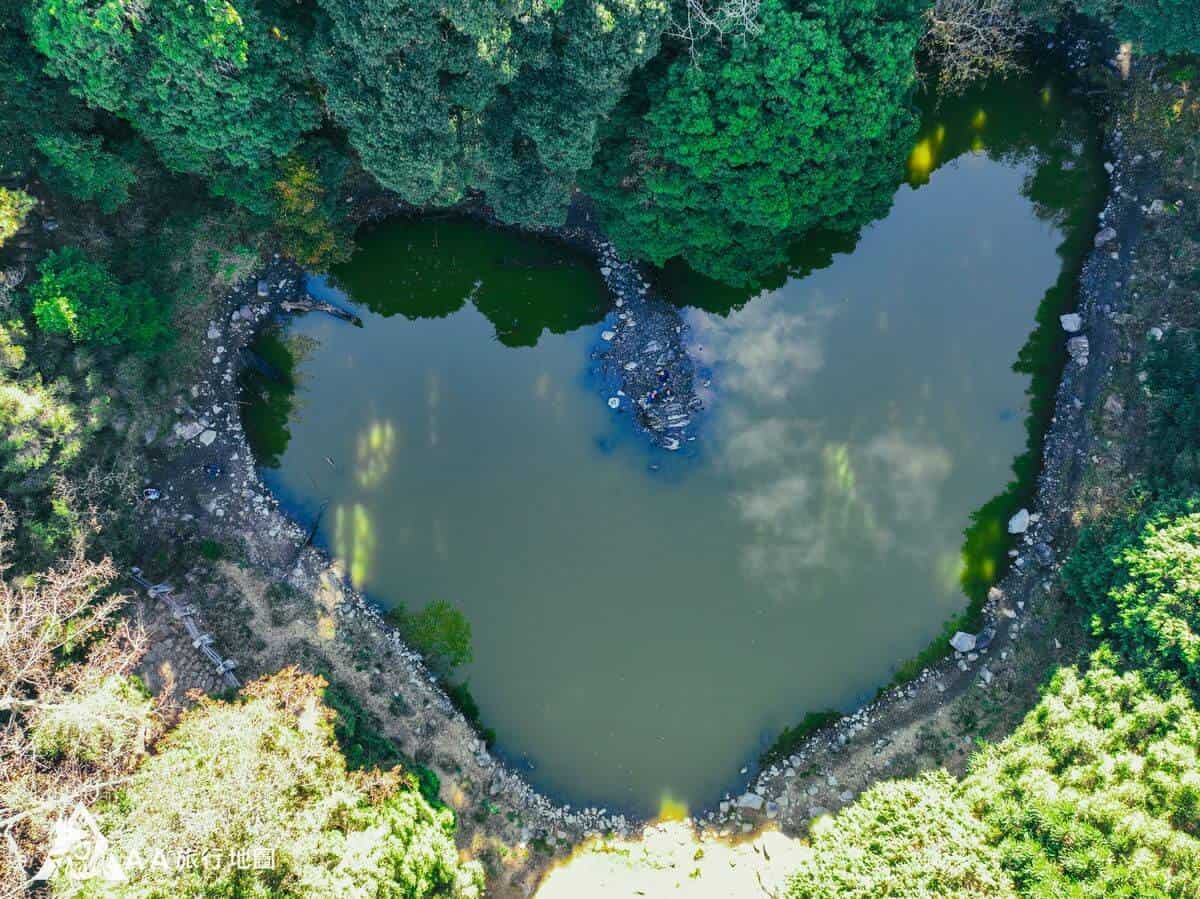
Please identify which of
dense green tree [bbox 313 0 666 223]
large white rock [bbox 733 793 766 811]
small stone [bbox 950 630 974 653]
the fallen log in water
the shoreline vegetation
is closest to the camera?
dense green tree [bbox 313 0 666 223]

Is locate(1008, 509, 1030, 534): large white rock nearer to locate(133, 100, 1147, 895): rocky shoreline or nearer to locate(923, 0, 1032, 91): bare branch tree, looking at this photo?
locate(133, 100, 1147, 895): rocky shoreline

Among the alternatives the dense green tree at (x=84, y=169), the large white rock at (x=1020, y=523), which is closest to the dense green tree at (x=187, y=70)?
the dense green tree at (x=84, y=169)

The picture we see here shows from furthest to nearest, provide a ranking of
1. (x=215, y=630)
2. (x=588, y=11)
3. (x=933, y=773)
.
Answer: (x=215, y=630) < (x=933, y=773) < (x=588, y=11)

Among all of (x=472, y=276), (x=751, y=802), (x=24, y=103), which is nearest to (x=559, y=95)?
(x=472, y=276)

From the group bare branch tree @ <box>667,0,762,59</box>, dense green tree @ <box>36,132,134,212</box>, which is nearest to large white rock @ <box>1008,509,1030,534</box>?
bare branch tree @ <box>667,0,762,59</box>

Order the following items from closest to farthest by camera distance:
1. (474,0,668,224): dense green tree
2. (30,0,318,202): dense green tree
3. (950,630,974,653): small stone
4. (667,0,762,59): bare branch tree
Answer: (30,0,318,202): dense green tree → (474,0,668,224): dense green tree → (667,0,762,59): bare branch tree → (950,630,974,653): small stone

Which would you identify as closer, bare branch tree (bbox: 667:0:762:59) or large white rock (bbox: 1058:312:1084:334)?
bare branch tree (bbox: 667:0:762:59)

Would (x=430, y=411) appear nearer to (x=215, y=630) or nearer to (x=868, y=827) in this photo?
(x=215, y=630)

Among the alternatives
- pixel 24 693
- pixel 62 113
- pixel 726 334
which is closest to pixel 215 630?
pixel 24 693
